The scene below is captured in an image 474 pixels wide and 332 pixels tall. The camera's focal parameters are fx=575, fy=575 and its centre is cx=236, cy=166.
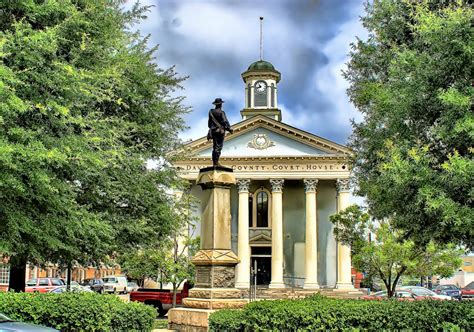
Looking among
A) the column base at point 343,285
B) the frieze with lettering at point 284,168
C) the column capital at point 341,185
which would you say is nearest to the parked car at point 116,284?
the frieze with lettering at point 284,168

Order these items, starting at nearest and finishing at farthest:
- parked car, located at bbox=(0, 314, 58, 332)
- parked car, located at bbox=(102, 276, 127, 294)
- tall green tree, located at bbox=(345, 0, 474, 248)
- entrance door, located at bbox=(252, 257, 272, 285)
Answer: parked car, located at bbox=(0, 314, 58, 332)
tall green tree, located at bbox=(345, 0, 474, 248)
entrance door, located at bbox=(252, 257, 272, 285)
parked car, located at bbox=(102, 276, 127, 294)

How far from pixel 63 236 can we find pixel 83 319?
3665mm

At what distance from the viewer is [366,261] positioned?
3100cm

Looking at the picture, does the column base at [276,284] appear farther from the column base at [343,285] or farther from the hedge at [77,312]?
the hedge at [77,312]

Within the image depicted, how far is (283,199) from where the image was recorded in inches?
1922

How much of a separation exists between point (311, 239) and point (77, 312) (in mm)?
34458

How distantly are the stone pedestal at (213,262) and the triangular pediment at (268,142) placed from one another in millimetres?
32571

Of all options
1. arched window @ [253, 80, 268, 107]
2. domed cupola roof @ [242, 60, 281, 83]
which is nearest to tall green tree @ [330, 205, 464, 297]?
arched window @ [253, 80, 268, 107]

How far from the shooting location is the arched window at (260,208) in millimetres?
48219

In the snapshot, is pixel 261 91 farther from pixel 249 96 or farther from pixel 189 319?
pixel 189 319

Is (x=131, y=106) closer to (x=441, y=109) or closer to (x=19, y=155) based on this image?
(x=19, y=155)

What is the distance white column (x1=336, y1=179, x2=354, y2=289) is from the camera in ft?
145

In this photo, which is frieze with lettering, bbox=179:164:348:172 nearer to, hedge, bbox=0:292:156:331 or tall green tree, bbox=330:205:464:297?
tall green tree, bbox=330:205:464:297

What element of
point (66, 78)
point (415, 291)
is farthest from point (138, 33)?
point (415, 291)
